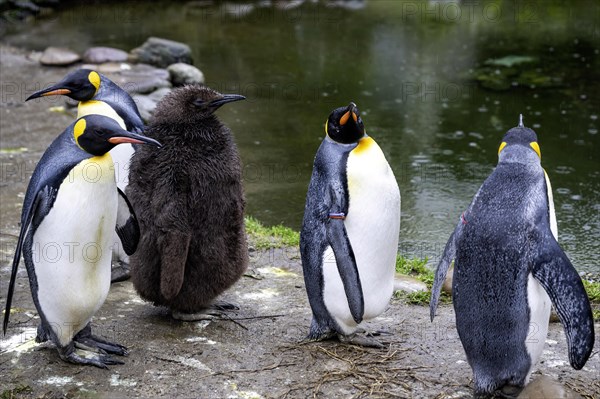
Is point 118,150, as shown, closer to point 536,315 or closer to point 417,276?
point 417,276

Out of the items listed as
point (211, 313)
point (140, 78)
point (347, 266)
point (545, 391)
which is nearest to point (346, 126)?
point (347, 266)

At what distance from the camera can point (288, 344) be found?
4117mm

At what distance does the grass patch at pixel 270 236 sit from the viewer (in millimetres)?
5759

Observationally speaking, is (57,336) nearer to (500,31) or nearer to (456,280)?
(456,280)

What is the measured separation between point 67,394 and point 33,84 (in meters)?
7.39

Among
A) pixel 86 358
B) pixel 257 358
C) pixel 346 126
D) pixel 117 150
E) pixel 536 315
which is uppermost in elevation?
pixel 346 126

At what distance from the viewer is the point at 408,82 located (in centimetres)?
1120

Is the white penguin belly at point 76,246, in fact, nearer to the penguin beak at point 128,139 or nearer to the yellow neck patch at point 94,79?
the penguin beak at point 128,139

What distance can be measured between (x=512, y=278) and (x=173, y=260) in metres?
1.65

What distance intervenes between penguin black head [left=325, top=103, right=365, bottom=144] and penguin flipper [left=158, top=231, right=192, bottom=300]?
89 cm

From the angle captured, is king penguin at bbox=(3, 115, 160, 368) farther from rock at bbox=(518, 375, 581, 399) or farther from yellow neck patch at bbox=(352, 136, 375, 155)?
rock at bbox=(518, 375, 581, 399)

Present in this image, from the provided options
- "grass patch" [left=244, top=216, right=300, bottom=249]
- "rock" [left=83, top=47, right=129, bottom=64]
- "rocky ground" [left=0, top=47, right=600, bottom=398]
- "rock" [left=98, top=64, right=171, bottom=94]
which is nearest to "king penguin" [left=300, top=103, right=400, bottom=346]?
"rocky ground" [left=0, top=47, right=600, bottom=398]

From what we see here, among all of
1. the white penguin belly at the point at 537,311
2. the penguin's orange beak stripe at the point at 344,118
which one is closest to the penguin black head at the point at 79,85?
the penguin's orange beak stripe at the point at 344,118

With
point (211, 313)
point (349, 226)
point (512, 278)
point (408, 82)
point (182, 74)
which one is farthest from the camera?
point (408, 82)
